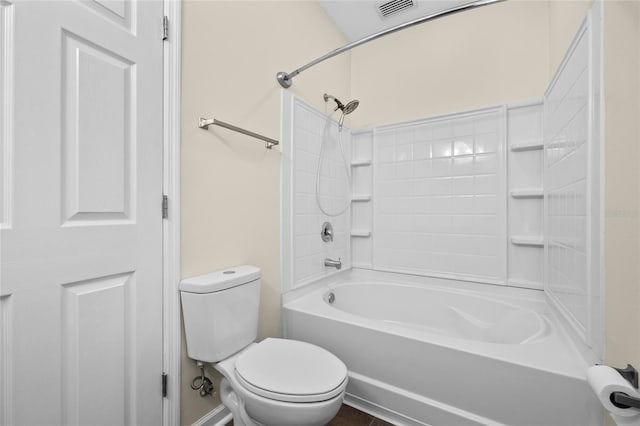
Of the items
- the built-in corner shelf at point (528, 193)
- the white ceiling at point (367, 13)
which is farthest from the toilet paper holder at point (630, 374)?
the white ceiling at point (367, 13)

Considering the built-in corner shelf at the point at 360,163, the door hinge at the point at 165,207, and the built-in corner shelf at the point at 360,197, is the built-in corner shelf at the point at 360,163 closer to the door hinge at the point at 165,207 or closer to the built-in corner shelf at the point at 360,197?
the built-in corner shelf at the point at 360,197

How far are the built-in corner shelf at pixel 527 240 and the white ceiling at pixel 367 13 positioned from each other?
178cm

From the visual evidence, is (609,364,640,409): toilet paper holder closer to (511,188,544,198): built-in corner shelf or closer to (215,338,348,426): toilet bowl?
(215,338,348,426): toilet bowl

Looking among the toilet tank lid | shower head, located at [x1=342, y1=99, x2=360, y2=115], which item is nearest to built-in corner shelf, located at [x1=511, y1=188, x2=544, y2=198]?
shower head, located at [x1=342, y1=99, x2=360, y2=115]

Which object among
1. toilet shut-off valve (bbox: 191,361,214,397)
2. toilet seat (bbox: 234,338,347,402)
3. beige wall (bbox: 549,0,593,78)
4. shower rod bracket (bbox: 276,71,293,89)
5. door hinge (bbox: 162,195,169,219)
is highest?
beige wall (bbox: 549,0,593,78)

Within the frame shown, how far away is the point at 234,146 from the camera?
149cm

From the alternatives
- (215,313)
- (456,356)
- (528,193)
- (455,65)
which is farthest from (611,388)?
(455,65)

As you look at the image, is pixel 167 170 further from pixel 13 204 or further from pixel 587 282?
pixel 587 282

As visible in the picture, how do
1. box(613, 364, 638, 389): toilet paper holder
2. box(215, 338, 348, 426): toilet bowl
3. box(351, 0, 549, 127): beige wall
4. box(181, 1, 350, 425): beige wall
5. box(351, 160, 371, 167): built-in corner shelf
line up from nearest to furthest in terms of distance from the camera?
box(613, 364, 638, 389): toilet paper holder
box(215, 338, 348, 426): toilet bowl
box(181, 1, 350, 425): beige wall
box(351, 0, 549, 127): beige wall
box(351, 160, 371, 167): built-in corner shelf

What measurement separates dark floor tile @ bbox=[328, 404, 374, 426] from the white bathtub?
0.13 feet

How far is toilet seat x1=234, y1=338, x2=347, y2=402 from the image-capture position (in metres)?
1.02

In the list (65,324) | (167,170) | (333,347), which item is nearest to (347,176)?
(333,347)

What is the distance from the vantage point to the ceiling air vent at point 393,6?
2.07 metres

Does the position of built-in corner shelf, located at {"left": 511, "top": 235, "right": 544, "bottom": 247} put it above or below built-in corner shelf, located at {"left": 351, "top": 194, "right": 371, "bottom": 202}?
below
